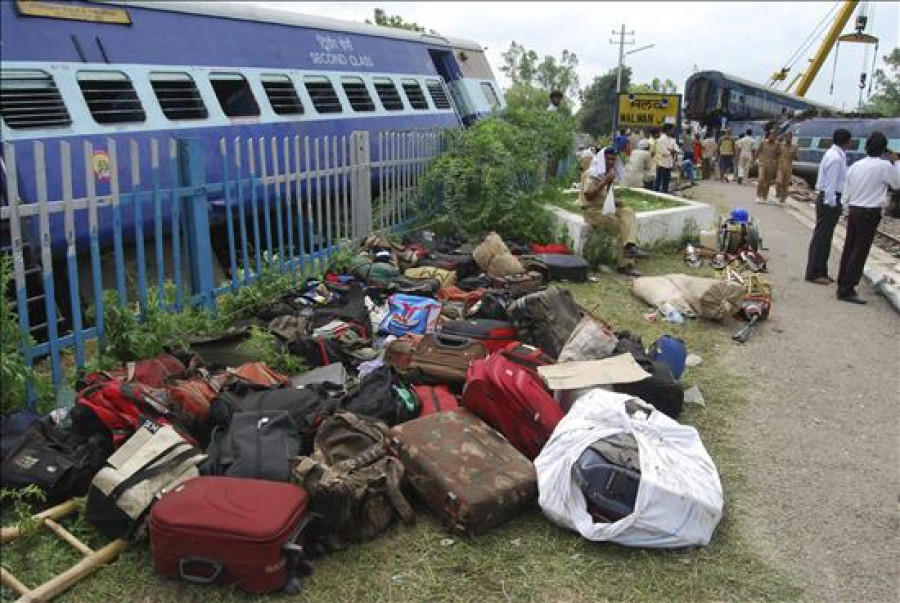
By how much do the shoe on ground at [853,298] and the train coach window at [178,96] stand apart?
25.3 feet

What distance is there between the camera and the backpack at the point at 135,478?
Result: 319 cm

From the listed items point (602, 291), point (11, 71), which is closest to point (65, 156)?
point (11, 71)

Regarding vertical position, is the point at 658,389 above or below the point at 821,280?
above

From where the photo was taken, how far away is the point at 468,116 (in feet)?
55.0

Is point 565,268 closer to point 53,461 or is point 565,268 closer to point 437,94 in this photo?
point 53,461

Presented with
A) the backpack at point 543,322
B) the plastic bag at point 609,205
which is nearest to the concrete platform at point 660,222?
the plastic bag at point 609,205

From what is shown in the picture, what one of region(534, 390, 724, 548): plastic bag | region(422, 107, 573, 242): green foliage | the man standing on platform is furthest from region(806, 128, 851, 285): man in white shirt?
the man standing on platform

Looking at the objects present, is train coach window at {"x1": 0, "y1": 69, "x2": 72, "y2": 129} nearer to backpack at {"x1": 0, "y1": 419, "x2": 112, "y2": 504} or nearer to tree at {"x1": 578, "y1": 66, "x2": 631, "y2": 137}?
backpack at {"x1": 0, "y1": 419, "x2": 112, "y2": 504}

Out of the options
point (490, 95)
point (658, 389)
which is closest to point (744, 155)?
point (490, 95)

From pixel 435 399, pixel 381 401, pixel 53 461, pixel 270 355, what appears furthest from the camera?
pixel 270 355

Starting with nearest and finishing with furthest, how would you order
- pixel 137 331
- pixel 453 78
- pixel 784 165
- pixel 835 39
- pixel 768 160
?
pixel 137 331, pixel 453 78, pixel 768 160, pixel 784 165, pixel 835 39

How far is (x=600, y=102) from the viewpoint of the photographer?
Result: 2234 inches

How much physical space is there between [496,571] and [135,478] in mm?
1670

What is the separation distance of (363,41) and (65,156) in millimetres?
8992
